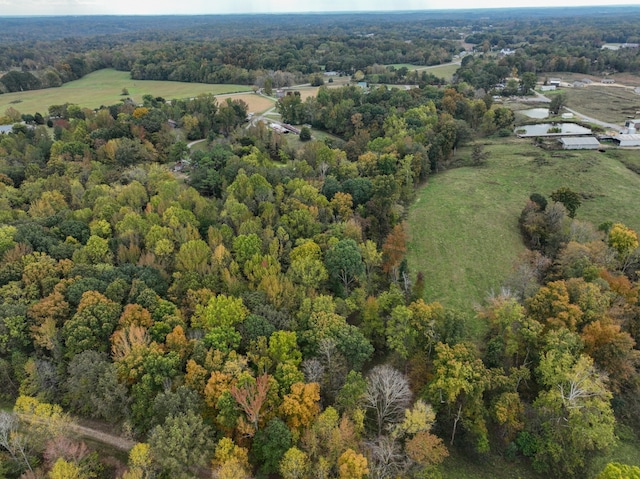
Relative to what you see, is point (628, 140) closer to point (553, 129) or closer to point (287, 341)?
point (553, 129)

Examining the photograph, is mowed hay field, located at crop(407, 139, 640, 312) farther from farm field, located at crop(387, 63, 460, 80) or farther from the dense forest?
farm field, located at crop(387, 63, 460, 80)

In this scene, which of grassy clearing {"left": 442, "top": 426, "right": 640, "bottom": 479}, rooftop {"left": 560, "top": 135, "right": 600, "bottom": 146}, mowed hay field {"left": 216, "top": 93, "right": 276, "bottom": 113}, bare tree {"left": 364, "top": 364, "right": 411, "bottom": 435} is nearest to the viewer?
grassy clearing {"left": 442, "top": 426, "right": 640, "bottom": 479}

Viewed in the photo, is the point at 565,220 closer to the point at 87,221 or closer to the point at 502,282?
the point at 502,282

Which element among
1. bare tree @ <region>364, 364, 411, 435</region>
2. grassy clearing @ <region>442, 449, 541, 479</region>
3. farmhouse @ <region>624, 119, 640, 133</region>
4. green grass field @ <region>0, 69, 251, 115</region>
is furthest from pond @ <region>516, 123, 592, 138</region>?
green grass field @ <region>0, 69, 251, 115</region>

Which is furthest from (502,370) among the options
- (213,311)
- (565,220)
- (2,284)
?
(2,284)

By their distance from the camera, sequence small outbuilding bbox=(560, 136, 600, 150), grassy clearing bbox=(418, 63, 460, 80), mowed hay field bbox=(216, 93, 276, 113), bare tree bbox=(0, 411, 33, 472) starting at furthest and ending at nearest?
grassy clearing bbox=(418, 63, 460, 80) < mowed hay field bbox=(216, 93, 276, 113) < small outbuilding bbox=(560, 136, 600, 150) < bare tree bbox=(0, 411, 33, 472)

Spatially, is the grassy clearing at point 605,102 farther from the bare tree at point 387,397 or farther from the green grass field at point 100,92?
the green grass field at point 100,92
